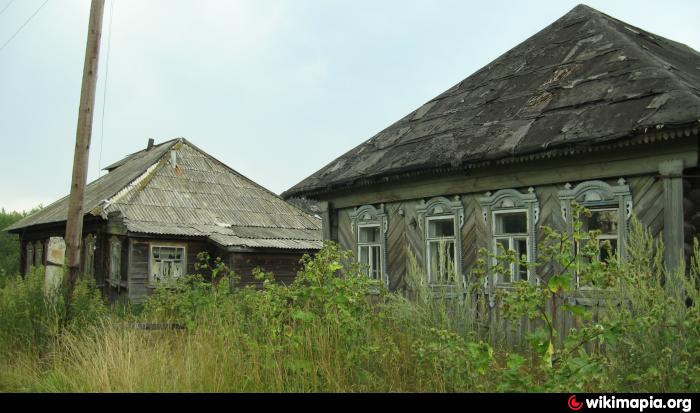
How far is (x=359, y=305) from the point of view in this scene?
547 centimetres

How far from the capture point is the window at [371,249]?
10.7m

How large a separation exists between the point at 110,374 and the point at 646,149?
19.9ft

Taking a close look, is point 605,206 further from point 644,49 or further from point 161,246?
point 161,246

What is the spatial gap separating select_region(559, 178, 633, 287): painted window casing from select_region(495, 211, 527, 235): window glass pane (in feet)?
2.35

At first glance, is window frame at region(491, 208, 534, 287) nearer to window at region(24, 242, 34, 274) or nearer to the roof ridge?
the roof ridge

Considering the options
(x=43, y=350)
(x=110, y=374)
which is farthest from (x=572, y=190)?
(x=43, y=350)

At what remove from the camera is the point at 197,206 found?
66.0ft

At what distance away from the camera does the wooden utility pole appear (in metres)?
8.29

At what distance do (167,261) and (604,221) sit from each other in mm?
13520

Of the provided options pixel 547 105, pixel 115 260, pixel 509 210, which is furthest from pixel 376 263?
pixel 115 260

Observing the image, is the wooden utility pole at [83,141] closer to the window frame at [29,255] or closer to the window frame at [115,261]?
the window frame at [115,261]

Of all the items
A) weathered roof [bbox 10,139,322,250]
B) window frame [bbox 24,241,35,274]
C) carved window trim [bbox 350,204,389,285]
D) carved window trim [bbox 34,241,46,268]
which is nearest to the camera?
carved window trim [bbox 350,204,389,285]

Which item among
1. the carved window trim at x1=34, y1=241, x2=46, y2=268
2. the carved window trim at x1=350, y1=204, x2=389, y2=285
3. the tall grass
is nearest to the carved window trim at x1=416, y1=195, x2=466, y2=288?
the carved window trim at x1=350, y1=204, x2=389, y2=285
